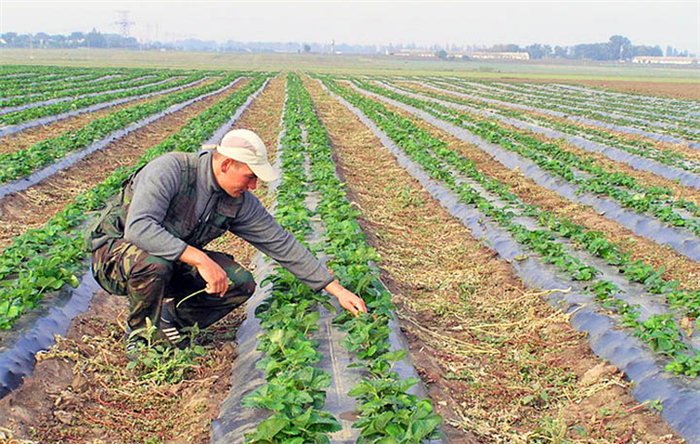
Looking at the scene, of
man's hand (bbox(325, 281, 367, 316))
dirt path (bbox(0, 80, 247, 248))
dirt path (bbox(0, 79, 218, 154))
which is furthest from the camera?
dirt path (bbox(0, 79, 218, 154))

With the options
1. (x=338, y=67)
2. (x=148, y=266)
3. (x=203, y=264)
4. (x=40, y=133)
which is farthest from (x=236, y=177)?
(x=338, y=67)

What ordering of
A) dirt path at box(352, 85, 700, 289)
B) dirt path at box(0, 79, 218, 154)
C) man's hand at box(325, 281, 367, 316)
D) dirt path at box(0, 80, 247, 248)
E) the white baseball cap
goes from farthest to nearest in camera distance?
dirt path at box(0, 79, 218, 154)
dirt path at box(0, 80, 247, 248)
dirt path at box(352, 85, 700, 289)
man's hand at box(325, 281, 367, 316)
the white baseball cap

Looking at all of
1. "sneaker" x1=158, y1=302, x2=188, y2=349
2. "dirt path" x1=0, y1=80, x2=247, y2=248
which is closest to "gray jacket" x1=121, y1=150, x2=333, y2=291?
"sneaker" x1=158, y1=302, x2=188, y2=349

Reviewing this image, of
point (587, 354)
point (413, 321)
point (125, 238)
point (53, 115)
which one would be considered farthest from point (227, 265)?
point (53, 115)

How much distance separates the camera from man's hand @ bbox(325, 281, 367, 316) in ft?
14.4

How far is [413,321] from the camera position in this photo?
5.65m

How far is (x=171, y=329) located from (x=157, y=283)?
1.75 feet

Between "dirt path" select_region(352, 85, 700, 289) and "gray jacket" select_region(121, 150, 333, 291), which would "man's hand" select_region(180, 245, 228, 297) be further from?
"dirt path" select_region(352, 85, 700, 289)

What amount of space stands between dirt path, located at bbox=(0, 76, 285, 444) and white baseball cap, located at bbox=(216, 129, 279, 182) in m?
1.37

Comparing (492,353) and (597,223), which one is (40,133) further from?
(492,353)

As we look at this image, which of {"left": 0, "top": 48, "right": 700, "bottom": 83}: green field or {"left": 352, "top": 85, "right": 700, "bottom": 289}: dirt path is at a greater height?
{"left": 0, "top": 48, "right": 700, "bottom": 83}: green field

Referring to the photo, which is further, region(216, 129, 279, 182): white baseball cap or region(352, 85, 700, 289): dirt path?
region(352, 85, 700, 289): dirt path

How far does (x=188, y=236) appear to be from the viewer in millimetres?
4363

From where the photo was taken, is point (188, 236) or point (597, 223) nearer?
point (188, 236)
